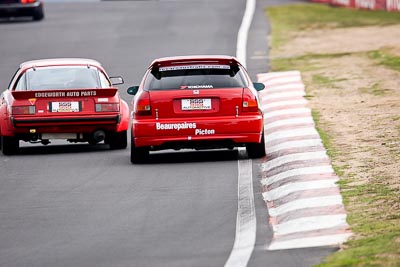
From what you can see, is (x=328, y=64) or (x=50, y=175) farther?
(x=328, y=64)

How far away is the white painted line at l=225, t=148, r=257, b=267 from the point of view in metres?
11.2

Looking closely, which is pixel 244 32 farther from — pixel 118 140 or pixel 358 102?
pixel 118 140

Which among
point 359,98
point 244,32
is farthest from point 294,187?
point 244,32

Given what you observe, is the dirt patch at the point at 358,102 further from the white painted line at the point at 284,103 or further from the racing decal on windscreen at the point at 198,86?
the racing decal on windscreen at the point at 198,86

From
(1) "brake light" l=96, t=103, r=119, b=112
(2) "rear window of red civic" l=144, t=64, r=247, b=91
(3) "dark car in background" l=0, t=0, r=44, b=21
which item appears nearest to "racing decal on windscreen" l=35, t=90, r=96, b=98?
(1) "brake light" l=96, t=103, r=119, b=112

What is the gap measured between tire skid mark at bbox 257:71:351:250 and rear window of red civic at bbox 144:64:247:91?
1072mm

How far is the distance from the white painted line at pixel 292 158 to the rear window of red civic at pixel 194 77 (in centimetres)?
111

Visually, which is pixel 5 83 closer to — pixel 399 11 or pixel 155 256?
pixel 399 11

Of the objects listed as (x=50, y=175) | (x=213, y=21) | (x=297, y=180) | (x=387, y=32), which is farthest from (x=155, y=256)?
(x=213, y=21)

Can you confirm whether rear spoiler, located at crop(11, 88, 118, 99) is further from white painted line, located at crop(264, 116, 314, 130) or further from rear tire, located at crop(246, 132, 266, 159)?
white painted line, located at crop(264, 116, 314, 130)

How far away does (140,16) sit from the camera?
46375 mm

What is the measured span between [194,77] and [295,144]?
1723 millimetres

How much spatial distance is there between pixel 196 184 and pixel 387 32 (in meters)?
23.1

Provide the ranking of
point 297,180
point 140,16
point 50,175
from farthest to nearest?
point 140,16, point 50,175, point 297,180
